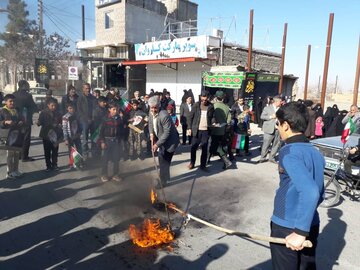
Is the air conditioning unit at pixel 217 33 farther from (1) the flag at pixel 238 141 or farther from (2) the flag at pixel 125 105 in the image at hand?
(2) the flag at pixel 125 105

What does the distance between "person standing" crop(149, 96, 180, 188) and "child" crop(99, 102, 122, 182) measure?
853mm

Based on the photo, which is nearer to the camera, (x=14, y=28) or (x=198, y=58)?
(x=198, y=58)

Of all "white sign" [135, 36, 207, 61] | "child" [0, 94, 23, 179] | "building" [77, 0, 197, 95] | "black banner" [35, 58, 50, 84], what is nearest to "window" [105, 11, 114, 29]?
"building" [77, 0, 197, 95]

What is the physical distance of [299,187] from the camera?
202 cm

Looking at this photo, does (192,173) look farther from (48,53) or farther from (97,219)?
(48,53)

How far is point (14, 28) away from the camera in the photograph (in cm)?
4762

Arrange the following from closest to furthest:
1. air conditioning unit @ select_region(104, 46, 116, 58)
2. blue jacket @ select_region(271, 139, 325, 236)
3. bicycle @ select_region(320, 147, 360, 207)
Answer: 1. blue jacket @ select_region(271, 139, 325, 236)
2. bicycle @ select_region(320, 147, 360, 207)
3. air conditioning unit @ select_region(104, 46, 116, 58)

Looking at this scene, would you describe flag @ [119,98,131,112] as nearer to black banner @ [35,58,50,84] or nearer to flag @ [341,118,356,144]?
flag @ [341,118,356,144]

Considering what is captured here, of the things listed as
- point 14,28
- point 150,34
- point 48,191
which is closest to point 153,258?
point 48,191

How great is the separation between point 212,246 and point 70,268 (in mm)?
1746

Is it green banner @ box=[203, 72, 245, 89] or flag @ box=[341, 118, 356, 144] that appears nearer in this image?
flag @ box=[341, 118, 356, 144]

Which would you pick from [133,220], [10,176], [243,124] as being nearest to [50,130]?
[10,176]

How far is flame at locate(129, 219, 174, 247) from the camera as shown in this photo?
3766mm

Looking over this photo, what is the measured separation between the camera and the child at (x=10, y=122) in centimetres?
600
